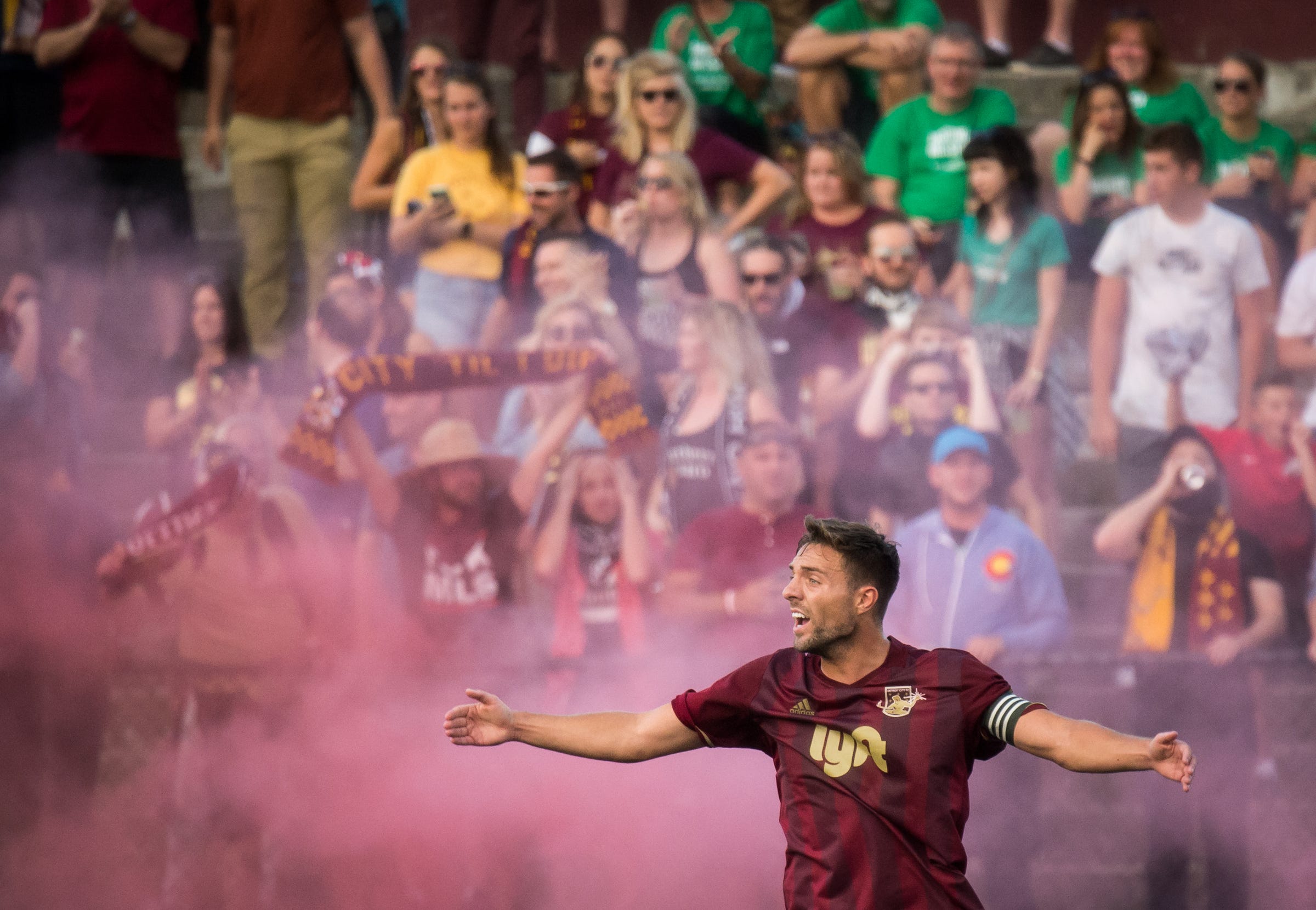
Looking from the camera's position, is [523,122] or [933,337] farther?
[523,122]

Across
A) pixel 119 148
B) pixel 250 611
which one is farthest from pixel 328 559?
pixel 119 148

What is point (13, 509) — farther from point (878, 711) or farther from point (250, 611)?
point (878, 711)

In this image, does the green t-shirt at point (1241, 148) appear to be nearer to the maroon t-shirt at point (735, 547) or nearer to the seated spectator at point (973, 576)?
the seated spectator at point (973, 576)

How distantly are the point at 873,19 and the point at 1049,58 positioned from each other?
96 centimetres

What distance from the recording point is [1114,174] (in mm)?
6277

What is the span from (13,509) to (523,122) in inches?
92.9

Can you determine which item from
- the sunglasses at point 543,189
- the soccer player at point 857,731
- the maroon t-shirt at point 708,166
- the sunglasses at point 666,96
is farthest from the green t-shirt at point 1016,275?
the soccer player at point 857,731

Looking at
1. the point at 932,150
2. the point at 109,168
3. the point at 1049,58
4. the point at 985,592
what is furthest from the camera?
the point at 1049,58

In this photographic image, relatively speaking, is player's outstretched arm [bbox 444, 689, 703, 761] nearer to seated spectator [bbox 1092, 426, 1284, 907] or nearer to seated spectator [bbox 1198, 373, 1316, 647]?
seated spectator [bbox 1092, 426, 1284, 907]

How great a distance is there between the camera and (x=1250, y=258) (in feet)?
19.6

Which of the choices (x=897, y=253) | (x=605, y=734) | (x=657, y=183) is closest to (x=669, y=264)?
(x=657, y=183)

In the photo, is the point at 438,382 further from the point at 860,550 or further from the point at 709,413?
the point at 860,550

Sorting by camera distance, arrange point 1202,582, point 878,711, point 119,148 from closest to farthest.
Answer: point 878,711, point 1202,582, point 119,148

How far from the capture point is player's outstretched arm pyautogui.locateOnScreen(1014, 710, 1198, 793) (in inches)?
117
